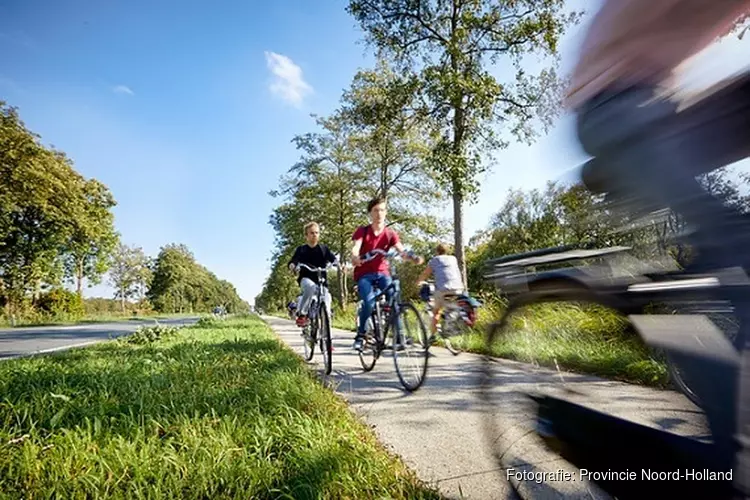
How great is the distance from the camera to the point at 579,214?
1597 mm

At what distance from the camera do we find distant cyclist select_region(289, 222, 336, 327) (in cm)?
563

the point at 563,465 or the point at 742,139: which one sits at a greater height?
the point at 742,139

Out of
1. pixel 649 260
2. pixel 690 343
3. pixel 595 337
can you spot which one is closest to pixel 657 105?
pixel 649 260

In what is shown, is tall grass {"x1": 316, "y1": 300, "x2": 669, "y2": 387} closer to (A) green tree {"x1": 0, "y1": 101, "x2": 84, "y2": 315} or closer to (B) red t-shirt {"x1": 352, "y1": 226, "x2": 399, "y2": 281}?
(B) red t-shirt {"x1": 352, "y1": 226, "x2": 399, "y2": 281}

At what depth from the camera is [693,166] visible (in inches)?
43.4

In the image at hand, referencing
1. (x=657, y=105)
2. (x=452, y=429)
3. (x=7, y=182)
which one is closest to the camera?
(x=657, y=105)

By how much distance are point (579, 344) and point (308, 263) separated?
4.47 m

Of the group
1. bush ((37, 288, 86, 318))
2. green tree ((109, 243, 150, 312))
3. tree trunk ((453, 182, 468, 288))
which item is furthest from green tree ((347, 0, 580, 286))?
green tree ((109, 243, 150, 312))

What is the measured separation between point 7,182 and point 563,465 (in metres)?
27.3

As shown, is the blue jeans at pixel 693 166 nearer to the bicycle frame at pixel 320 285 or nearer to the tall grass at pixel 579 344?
the tall grass at pixel 579 344

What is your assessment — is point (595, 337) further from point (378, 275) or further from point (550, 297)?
point (378, 275)

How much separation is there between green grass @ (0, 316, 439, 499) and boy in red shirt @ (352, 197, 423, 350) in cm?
141

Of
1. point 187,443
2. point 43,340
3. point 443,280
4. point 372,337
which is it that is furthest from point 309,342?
point 43,340

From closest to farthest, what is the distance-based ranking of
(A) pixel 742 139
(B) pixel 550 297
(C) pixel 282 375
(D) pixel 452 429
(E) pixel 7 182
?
(A) pixel 742 139, (B) pixel 550 297, (D) pixel 452 429, (C) pixel 282 375, (E) pixel 7 182
